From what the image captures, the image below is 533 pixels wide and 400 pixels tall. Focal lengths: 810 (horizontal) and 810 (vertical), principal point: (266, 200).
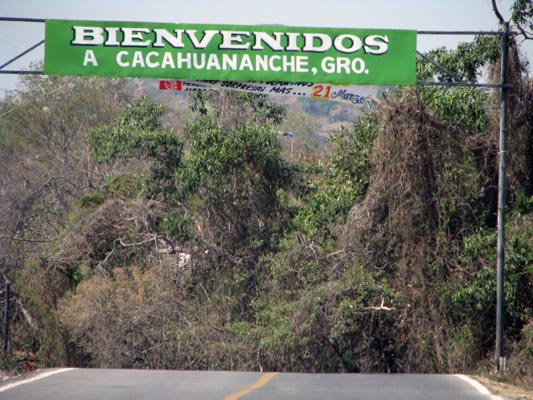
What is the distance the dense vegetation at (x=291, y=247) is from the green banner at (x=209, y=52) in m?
4.04

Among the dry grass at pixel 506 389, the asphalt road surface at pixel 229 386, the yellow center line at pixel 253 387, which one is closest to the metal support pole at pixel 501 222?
the dry grass at pixel 506 389

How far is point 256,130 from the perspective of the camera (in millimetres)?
20812

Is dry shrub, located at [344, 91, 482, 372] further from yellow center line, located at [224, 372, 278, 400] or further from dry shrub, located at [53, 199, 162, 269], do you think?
yellow center line, located at [224, 372, 278, 400]

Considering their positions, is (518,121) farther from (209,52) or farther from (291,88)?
(209,52)

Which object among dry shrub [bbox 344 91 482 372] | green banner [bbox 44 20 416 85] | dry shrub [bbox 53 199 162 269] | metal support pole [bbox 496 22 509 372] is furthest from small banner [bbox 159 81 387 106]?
dry shrub [bbox 53 199 162 269]

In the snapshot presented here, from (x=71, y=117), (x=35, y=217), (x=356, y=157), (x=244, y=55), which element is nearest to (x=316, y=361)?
(x=356, y=157)

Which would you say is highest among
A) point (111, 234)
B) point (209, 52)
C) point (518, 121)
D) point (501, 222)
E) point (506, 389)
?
point (209, 52)

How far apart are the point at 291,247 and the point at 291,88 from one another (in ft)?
20.0

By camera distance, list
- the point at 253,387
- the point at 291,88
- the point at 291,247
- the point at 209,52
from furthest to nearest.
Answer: the point at 291,247 < the point at 291,88 < the point at 209,52 < the point at 253,387

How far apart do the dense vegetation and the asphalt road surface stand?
2.40m

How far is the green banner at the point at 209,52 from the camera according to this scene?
1323 centimetres

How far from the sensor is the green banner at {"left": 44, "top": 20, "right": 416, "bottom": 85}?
1323 cm

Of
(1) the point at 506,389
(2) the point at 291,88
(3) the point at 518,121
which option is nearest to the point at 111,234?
(2) the point at 291,88

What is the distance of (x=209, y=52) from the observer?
13.3m
